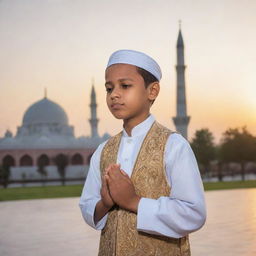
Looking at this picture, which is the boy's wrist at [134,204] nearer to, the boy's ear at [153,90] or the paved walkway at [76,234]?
the boy's ear at [153,90]

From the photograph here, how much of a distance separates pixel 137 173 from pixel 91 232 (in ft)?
17.2

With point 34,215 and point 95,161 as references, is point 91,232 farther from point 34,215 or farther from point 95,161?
point 95,161

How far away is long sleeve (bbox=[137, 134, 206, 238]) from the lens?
4.29 feet

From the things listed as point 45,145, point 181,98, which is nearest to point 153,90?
point 181,98

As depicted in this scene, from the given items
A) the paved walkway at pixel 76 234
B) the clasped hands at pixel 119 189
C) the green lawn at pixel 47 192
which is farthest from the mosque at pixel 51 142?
the clasped hands at pixel 119 189

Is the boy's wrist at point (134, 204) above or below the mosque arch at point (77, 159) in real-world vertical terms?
below

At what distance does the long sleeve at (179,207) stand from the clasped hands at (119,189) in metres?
0.03

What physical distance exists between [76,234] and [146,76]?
201 inches

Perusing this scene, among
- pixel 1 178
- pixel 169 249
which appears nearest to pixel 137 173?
pixel 169 249

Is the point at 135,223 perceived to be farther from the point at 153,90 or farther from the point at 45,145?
the point at 45,145

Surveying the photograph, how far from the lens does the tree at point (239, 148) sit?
85.6 feet

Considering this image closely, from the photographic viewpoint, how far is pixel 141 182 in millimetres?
1399

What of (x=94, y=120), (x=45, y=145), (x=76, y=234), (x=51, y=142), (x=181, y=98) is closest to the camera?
(x=76, y=234)

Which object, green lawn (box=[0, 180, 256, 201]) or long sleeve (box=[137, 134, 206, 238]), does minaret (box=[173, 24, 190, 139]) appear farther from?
long sleeve (box=[137, 134, 206, 238])
